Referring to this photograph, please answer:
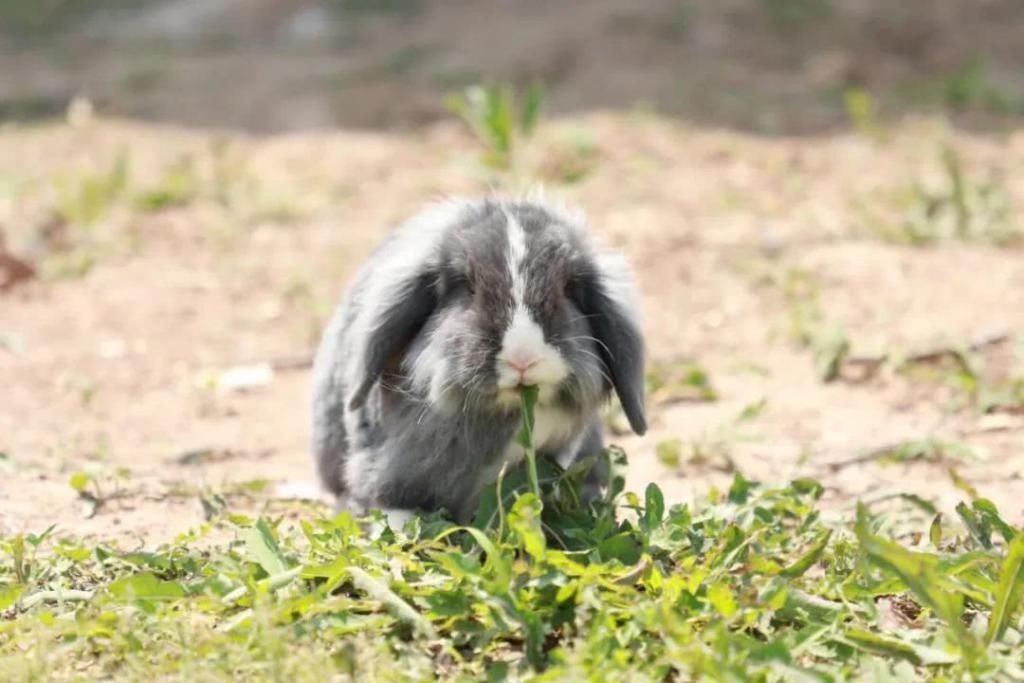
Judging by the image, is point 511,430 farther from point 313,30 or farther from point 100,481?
point 313,30

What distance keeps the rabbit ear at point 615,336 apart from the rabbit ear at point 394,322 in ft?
1.53

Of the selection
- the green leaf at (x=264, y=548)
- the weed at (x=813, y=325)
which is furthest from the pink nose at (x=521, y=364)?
the weed at (x=813, y=325)

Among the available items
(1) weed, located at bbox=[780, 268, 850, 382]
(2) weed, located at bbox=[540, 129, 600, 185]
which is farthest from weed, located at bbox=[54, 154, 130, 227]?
(1) weed, located at bbox=[780, 268, 850, 382]

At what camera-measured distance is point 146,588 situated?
3.50m

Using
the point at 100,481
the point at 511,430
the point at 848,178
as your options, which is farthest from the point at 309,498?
the point at 848,178

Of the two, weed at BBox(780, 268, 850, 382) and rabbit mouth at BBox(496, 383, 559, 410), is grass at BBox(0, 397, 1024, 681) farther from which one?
weed at BBox(780, 268, 850, 382)

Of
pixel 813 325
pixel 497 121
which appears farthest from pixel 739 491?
pixel 497 121

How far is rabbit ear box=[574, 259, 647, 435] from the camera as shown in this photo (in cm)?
423

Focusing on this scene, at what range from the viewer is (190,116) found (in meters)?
10.5

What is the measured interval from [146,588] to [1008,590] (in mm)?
2149

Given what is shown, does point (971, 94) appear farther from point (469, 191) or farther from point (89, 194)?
point (89, 194)

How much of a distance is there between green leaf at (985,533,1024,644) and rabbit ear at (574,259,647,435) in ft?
3.95

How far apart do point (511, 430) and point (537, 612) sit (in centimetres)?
76

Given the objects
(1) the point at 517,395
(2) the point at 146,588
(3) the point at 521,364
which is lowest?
(2) the point at 146,588
